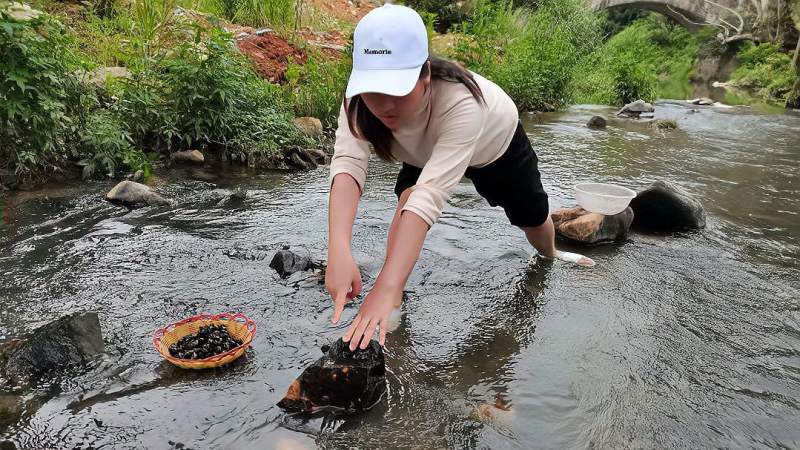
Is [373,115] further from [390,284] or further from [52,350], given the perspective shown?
[52,350]

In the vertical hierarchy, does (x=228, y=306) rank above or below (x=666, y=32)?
below

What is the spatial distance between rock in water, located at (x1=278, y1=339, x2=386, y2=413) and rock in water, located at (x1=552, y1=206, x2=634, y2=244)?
230 centimetres

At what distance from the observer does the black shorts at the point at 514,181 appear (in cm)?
284

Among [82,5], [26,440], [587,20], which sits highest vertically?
[587,20]

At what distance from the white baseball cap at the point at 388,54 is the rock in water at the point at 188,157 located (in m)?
4.08

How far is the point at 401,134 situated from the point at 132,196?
2.94 m

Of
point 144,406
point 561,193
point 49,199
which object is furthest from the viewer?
point 561,193

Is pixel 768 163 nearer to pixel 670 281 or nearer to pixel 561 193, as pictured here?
pixel 561 193

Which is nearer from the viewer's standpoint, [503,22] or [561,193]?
[561,193]

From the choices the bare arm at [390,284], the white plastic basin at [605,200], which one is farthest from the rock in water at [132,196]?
the white plastic basin at [605,200]

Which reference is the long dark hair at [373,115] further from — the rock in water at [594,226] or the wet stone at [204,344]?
the rock in water at [594,226]

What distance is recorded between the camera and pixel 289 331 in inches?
105

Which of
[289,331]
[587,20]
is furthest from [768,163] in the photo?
[587,20]

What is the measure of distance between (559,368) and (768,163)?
19.4ft
